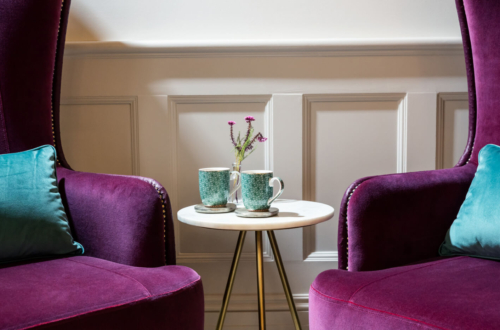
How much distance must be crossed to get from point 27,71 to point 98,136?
1.12 feet

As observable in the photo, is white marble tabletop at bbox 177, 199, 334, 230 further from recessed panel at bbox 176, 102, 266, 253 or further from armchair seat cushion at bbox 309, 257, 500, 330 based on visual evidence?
recessed panel at bbox 176, 102, 266, 253

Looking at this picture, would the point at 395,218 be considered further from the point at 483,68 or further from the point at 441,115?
the point at 441,115

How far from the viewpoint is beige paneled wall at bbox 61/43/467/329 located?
1.36 meters

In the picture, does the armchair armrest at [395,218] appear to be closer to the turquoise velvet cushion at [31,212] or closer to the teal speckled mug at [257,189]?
the teal speckled mug at [257,189]

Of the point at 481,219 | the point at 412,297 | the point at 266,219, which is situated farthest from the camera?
the point at 266,219

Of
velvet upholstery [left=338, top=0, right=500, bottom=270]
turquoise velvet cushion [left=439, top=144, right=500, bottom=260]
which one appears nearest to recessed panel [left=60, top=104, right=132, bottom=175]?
velvet upholstery [left=338, top=0, right=500, bottom=270]

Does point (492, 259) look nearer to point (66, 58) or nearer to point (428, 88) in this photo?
point (428, 88)

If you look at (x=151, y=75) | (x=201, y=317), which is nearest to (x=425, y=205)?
(x=201, y=317)

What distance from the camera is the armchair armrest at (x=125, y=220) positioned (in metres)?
0.84

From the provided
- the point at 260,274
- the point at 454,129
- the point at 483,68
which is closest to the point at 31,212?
the point at 260,274

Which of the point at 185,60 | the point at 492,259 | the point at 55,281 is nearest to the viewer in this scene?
the point at 55,281

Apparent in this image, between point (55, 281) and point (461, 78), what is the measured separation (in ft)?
4.21

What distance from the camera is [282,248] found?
1.40 metres

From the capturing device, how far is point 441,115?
54.4 inches
